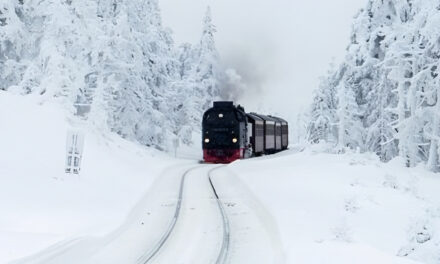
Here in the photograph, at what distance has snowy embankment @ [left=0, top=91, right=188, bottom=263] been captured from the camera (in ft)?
37.2

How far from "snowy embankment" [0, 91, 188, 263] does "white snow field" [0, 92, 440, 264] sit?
5 cm

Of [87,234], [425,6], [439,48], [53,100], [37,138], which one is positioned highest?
[425,6]

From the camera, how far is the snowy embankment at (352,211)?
9555 mm

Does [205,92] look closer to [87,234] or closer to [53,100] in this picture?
[53,100]

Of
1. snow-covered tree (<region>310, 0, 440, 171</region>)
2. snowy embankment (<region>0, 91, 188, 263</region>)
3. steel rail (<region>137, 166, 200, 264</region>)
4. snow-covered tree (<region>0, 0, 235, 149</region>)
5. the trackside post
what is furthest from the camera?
snow-covered tree (<region>0, 0, 235, 149</region>)

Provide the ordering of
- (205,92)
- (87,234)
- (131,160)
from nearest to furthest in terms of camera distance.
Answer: (87,234), (131,160), (205,92)

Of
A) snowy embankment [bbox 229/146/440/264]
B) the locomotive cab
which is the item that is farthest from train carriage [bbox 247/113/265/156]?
snowy embankment [bbox 229/146/440/264]

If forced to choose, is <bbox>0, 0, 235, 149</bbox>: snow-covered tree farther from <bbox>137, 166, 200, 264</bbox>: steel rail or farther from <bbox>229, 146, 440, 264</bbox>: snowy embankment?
<bbox>137, 166, 200, 264</bbox>: steel rail

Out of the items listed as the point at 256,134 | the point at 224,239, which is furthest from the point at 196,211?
the point at 256,134

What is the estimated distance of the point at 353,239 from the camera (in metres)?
10.6

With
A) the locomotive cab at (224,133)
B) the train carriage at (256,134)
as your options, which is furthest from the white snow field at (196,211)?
the train carriage at (256,134)

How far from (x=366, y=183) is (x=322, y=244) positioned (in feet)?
31.8

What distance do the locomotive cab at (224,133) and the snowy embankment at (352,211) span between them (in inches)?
496

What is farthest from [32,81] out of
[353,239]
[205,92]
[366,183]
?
[205,92]
